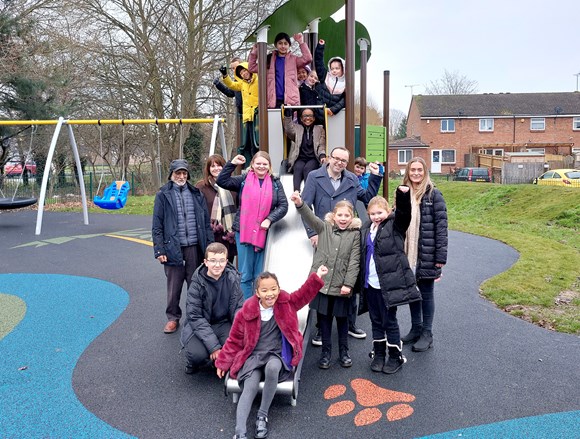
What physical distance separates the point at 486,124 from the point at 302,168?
3644 cm

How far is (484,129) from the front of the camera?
38.2 metres

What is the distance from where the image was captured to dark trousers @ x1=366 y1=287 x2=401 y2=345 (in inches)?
151

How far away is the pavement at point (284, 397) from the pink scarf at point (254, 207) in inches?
48.3

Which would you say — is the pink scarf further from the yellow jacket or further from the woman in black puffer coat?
the yellow jacket

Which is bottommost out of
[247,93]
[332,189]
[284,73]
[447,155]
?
[332,189]

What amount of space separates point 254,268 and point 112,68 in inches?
748

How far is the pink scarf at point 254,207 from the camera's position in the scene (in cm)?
465

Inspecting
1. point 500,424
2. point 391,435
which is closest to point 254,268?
point 391,435

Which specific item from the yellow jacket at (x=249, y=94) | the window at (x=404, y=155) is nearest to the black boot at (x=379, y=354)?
the yellow jacket at (x=249, y=94)

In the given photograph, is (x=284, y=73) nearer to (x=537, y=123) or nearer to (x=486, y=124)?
(x=486, y=124)

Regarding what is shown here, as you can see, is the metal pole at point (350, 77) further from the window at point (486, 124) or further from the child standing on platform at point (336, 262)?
the window at point (486, 124)

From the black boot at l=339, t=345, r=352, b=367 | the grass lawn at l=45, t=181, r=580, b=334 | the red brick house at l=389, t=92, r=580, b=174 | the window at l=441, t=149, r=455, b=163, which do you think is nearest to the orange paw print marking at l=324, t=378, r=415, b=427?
the black boot at l=339, t=345, r=352, b=367

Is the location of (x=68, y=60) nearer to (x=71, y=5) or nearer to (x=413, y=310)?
(x=71, y=5)

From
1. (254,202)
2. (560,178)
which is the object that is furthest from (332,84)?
(560,178)
